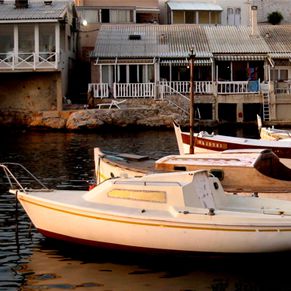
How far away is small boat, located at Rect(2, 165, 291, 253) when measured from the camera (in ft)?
44.4

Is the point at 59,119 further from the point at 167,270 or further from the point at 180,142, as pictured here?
the point at 167,270

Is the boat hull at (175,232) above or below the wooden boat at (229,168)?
below

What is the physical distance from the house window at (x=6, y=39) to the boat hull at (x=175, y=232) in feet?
109

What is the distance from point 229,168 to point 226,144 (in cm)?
725

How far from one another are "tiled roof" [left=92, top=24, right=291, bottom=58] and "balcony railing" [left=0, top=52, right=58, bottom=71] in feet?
13.5

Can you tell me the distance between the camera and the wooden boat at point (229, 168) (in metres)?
18.2

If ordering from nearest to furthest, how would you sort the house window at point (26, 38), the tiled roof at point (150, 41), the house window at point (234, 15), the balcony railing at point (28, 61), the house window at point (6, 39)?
the balcony railing at point (28, 61), the house window at point (26, 38), the house window at point (6, 39), the tiled roof at point (150, 41), the house window at point (234, 15)

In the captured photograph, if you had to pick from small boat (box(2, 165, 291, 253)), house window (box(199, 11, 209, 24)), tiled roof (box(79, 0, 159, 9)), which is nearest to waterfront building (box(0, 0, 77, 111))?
tiled roof (box(79, 0, 159, 9))

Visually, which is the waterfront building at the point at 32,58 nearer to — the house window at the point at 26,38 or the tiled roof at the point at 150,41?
the house window at the point at 26,38

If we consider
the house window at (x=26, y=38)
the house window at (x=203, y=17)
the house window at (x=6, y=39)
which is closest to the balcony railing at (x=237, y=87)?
the house window at (x=26, y=38)

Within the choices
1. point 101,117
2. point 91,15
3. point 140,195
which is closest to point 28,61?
point 101,117

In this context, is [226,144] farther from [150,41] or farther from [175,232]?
[150,41]

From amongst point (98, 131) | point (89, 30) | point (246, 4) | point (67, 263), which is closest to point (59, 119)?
point (98, 131)

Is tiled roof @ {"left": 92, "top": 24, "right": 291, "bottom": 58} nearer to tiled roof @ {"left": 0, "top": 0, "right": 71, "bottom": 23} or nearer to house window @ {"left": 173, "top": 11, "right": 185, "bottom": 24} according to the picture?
tiled roof @ {"left": 0, "top": 0, "right": 71, "bottom": 23}
